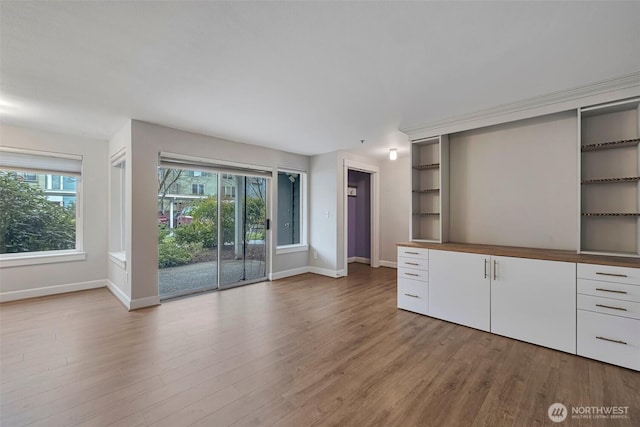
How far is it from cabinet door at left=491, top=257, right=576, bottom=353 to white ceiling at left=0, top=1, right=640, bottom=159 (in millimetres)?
1776

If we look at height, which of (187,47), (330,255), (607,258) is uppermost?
(187,47)

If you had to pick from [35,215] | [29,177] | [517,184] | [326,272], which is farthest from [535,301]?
[29,177]

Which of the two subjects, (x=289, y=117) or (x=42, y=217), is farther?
(x=42, y=217)

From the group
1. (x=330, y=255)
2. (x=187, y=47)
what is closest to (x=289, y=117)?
(x=187, y=47)

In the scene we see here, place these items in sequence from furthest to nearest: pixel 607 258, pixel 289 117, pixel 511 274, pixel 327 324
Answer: pixel 289 117, pixel 327 324, pixel 511 274, pixel 607 258

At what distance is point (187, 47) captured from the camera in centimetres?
206

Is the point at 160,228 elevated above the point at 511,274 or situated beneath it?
elevated above

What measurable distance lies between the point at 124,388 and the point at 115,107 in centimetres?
294

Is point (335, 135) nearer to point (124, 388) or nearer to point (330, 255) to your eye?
point (330, 255)

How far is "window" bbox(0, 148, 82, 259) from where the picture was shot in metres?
4.09

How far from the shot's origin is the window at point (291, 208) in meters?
5.65

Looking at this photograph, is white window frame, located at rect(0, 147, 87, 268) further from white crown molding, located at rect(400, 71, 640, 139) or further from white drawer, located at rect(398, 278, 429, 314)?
white crown molding, located at rect(400, 71, 640, 139)

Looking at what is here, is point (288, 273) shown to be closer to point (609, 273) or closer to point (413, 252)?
point (413, 252)

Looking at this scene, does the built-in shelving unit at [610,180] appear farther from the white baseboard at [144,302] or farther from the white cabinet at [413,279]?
the white baseboard at [144,302]
